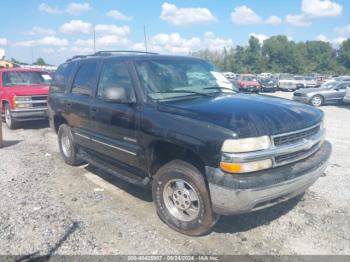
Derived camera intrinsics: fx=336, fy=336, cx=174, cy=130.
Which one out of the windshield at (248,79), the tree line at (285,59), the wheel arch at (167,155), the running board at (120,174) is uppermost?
the tree line at (285,59)

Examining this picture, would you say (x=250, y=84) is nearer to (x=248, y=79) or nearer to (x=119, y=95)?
(x=248, y=79)

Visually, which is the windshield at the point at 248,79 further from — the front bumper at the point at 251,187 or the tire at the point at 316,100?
the front bumper at the point at 251,187

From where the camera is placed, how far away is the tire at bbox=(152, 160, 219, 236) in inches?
138

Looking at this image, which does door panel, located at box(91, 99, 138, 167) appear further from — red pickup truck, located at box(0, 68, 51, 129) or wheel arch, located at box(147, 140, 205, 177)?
red pickup truck, located at box(0, 68, 51, 129)

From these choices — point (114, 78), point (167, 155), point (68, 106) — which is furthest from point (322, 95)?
point (167, 155)

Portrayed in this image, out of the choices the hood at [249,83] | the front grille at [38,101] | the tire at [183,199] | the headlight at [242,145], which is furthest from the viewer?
the hood at [249,83]

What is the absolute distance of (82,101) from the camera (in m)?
5.30

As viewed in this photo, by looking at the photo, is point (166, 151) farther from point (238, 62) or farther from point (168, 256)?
point (238, 62)

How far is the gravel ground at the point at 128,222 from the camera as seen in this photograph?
3568 millimetres

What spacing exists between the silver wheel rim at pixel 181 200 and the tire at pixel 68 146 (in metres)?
2.72

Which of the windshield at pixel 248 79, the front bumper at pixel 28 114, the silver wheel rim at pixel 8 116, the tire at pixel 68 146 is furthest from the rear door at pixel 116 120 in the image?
the windshield at pixel 248 79

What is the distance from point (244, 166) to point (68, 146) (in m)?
4.17

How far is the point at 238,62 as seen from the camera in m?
86.7

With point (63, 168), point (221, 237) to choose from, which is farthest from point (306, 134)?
point (63, 168)
